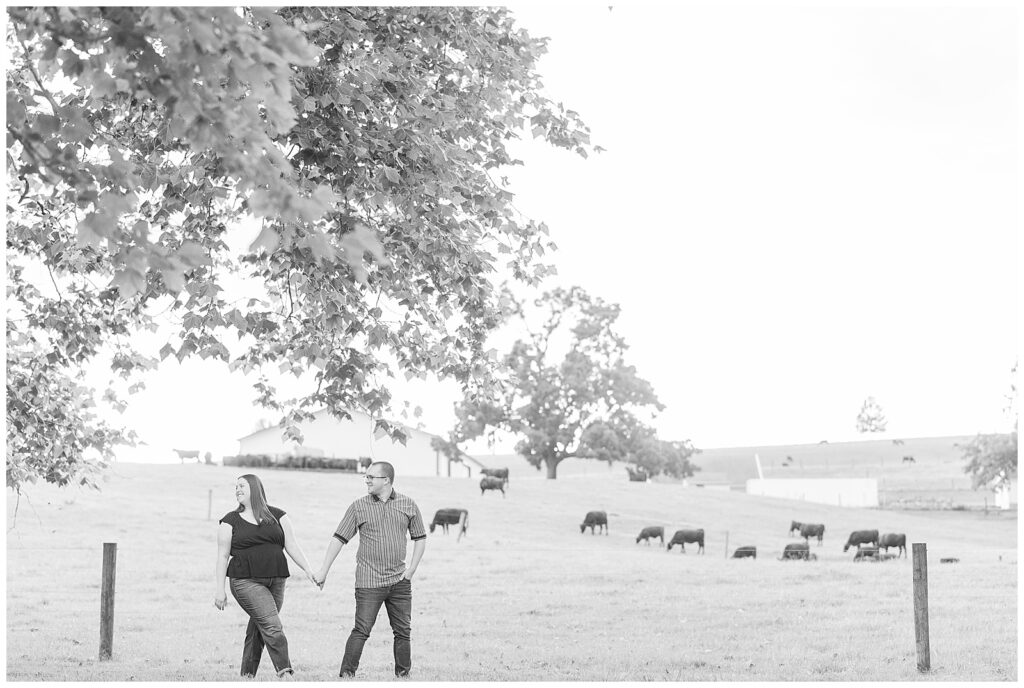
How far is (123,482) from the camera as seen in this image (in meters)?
57.7

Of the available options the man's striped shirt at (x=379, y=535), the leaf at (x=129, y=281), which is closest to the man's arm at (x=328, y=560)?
the man's striped shirt at (x=379, y=535)

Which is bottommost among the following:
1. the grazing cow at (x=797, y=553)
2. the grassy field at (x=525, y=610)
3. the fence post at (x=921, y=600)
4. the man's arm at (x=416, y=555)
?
the grazing cow at (x=797, y=553)

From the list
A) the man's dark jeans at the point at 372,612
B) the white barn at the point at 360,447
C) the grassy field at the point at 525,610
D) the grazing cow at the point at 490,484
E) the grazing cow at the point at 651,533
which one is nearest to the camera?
the man's dark jeans at the point at 372,612

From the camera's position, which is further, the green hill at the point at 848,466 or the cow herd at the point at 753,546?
the green hill at the point at 848,466

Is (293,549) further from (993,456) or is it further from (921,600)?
(993,456)

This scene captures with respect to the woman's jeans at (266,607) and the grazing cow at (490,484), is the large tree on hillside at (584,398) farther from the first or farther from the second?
the woman's jeans at (266,607)

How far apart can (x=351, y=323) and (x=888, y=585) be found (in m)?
17.1

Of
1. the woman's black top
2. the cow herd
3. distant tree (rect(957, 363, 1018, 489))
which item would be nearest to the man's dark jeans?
the woman's black top

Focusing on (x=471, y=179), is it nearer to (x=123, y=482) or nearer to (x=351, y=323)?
(x=351, y=323)

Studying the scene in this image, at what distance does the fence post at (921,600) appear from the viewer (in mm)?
11852

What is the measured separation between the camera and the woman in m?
10.0

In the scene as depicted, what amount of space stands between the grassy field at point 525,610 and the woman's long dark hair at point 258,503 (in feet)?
8.36

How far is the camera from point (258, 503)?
398 inches

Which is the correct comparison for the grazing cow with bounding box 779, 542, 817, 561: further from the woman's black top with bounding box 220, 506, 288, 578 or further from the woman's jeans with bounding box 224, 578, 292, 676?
the woman's black top with bounding box 220, 506, 288, 578
